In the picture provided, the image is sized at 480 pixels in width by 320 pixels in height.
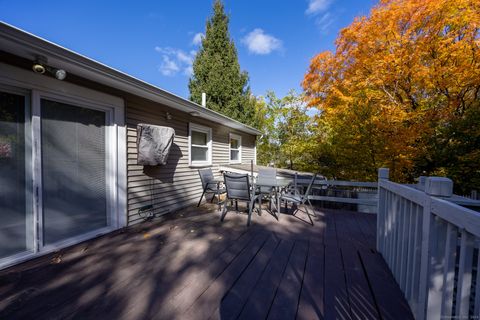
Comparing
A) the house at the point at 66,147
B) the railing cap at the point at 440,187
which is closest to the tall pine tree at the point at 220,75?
the house at the point at 66,147

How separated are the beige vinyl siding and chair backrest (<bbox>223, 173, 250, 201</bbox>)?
54.5 inches

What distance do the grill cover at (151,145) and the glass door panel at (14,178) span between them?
141 cm

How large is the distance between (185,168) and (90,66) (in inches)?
114

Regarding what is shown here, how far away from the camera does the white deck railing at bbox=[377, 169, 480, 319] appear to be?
103 cm

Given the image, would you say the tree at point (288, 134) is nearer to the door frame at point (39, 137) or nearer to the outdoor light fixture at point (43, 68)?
the door frame at point (39, 137)

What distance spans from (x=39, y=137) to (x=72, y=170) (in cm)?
55

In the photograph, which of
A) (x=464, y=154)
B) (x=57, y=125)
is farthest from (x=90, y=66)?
(x=464, y=154)

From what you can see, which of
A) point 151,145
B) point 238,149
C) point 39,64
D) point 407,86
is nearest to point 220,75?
point 238,149

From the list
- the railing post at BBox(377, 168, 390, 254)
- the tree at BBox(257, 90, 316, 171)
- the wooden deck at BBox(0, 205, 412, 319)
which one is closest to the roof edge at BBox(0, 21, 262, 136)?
the wooden deck at BBox(0, 205, 412, 319)

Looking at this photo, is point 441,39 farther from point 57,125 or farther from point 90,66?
point 57,125

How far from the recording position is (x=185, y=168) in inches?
199

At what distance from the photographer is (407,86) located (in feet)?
21.9

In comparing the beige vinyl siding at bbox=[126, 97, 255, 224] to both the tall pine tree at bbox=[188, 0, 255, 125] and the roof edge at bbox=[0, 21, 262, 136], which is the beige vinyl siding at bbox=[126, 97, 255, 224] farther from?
the tall pine tree at bbox=[188, 0, 255, 125]

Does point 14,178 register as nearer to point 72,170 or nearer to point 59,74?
point 72,170
